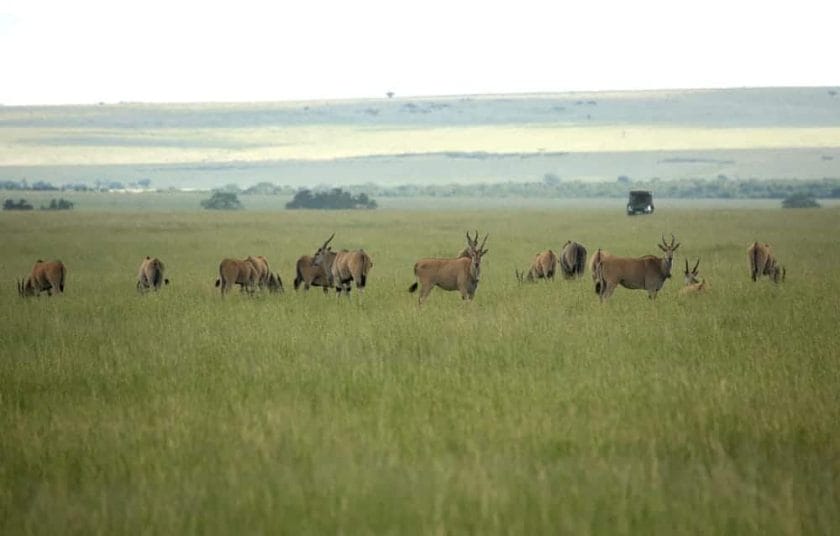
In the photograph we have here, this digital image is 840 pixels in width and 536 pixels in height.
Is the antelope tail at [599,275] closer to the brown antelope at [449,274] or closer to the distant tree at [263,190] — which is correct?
the brown antelope at [449,274]

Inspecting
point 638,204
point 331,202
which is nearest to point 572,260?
point 638,204

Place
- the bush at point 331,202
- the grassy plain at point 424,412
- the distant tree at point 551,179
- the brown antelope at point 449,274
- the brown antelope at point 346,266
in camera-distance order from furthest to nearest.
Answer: the distant tree at point 551,179 → the bush at point 331,202 → the brown antelope at point 346,266 → the brown antelope at point 449,274 → the grassy plain at point 424,412

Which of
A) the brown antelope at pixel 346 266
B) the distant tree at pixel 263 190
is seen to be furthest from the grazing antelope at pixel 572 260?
the distant tree at pixel 263 190

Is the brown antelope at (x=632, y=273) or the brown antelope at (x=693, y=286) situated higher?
the brown antelope at (x=632, y=273)

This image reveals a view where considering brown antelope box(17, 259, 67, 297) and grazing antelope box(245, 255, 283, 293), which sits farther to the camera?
brown antelope box(17, 259, 67, 297)

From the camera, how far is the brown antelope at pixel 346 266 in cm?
2202

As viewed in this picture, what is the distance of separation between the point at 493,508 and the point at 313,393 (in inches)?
185

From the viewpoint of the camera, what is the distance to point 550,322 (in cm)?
1831

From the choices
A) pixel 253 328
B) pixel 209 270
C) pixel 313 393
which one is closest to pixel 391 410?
pixel 313 393

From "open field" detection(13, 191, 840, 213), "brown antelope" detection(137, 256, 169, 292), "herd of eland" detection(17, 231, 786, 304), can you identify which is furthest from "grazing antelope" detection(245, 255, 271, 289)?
"open field" detection(13, 191, 840, 213)

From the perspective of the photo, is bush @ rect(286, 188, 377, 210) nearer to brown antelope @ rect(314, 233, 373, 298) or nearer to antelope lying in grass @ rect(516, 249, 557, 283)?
antelope lying in grass @ rect(516, 249, 557, 283)

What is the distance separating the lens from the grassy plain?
8500mm

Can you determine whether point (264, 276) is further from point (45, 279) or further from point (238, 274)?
point (45, 279)

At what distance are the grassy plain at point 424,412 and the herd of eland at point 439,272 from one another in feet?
1.38
